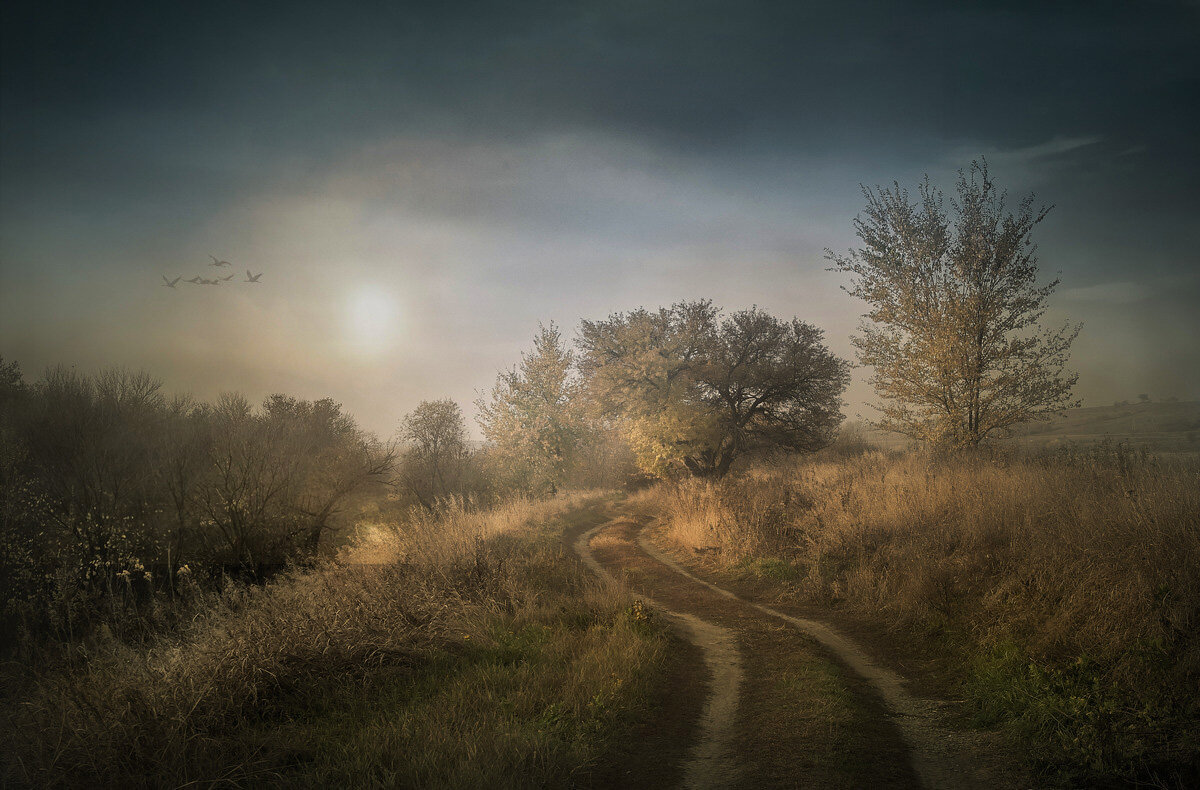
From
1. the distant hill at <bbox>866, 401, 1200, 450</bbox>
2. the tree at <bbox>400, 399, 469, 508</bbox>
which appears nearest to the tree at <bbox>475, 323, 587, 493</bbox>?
the tree at <bbox>400, 399, 469, 508</bbox>

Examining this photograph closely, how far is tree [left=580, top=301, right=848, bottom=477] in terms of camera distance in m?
23.1

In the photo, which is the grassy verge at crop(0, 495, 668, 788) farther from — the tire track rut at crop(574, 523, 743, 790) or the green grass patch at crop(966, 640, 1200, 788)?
the green grass patch at crop(966, 640, 1200, 788)

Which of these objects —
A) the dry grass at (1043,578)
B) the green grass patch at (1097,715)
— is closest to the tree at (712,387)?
the dry grass at (1043,578)

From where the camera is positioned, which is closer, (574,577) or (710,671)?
(710,671)

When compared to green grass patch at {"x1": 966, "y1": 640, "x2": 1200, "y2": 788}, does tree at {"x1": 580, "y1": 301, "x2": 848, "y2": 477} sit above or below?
above

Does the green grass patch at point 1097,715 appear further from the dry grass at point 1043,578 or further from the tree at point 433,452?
the tree at point 433,452

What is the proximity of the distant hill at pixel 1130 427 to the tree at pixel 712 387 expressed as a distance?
3.55 meters

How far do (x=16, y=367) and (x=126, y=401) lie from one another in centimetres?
460

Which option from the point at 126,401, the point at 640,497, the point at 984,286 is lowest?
the point at 640,497

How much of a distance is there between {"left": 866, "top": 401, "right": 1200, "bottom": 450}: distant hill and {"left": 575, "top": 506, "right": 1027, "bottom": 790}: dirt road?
10.5 m

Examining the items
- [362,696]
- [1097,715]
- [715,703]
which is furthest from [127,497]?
[1097,715]

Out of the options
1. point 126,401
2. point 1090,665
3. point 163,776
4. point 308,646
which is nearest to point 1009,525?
point 1090,665

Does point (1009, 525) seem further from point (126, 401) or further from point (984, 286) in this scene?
point (126, 401)

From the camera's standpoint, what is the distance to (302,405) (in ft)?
102
